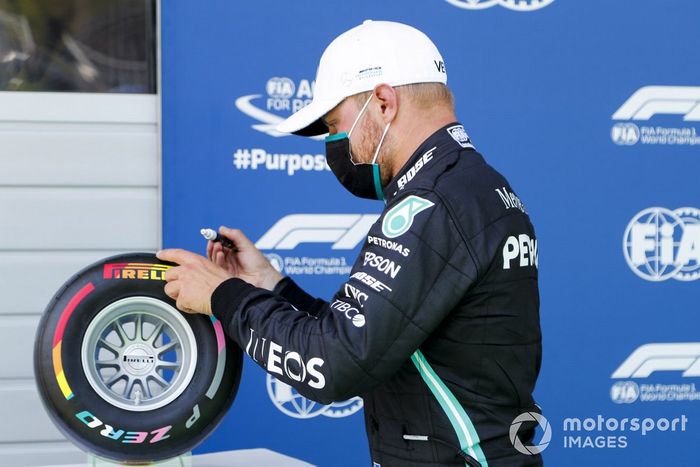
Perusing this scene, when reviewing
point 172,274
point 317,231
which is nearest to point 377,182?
point 172,274

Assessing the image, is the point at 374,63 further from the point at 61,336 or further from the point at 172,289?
the point at 61,336

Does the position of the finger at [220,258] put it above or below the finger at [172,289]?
above

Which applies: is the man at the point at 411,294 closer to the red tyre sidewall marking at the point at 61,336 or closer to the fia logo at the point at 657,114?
the red tyre sidewall marking at the point at 61,336

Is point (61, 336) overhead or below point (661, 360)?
overhead

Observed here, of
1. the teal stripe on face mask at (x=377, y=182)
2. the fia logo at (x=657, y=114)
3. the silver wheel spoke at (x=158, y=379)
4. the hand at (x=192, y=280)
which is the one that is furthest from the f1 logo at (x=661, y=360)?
the hand at (x=192, y=280)

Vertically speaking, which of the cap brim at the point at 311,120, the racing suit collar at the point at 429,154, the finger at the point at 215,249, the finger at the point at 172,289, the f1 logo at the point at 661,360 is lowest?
the f1 logo at the point at 661,360

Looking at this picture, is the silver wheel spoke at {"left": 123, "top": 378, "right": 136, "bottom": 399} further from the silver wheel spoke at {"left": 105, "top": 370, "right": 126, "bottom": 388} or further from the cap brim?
the cap brim

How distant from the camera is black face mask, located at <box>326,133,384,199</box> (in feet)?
6.84

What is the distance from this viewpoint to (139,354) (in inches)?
87.4

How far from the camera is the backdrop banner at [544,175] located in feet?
12.3

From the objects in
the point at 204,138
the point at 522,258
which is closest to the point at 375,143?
the point at 522,258

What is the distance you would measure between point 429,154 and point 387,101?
0.45ft

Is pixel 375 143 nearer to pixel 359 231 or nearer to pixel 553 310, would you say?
pixel 359 231

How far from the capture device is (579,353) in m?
4.01
